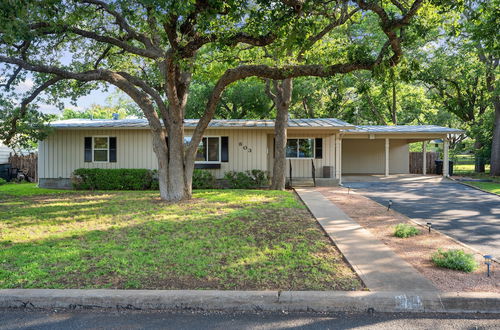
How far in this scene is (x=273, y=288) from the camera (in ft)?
13.7

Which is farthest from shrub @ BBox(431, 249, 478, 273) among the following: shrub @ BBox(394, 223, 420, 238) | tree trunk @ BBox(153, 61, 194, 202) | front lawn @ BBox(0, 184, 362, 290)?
tree trunk @ BBox(153, 61, 194, 202)

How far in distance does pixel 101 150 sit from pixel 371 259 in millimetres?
14419

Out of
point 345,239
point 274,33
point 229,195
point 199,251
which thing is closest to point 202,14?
point 274,33

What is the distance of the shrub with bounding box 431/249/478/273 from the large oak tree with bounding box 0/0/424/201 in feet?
14.9

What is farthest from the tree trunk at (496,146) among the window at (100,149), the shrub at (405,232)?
the window at (100,149)

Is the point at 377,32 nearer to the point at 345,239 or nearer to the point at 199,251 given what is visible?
the point at 345,239

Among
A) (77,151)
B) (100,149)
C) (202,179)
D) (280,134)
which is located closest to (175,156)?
(202,179)

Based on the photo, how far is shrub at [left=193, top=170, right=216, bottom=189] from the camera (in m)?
15.2

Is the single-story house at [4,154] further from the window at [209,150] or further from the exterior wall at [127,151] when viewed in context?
the window at [209,150]

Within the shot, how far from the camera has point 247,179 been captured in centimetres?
1544

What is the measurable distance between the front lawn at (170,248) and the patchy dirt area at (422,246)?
1117mm

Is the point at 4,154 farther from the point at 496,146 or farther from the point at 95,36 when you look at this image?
the point at 496,146

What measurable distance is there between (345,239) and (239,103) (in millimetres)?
21780

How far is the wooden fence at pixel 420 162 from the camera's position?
954 inches
